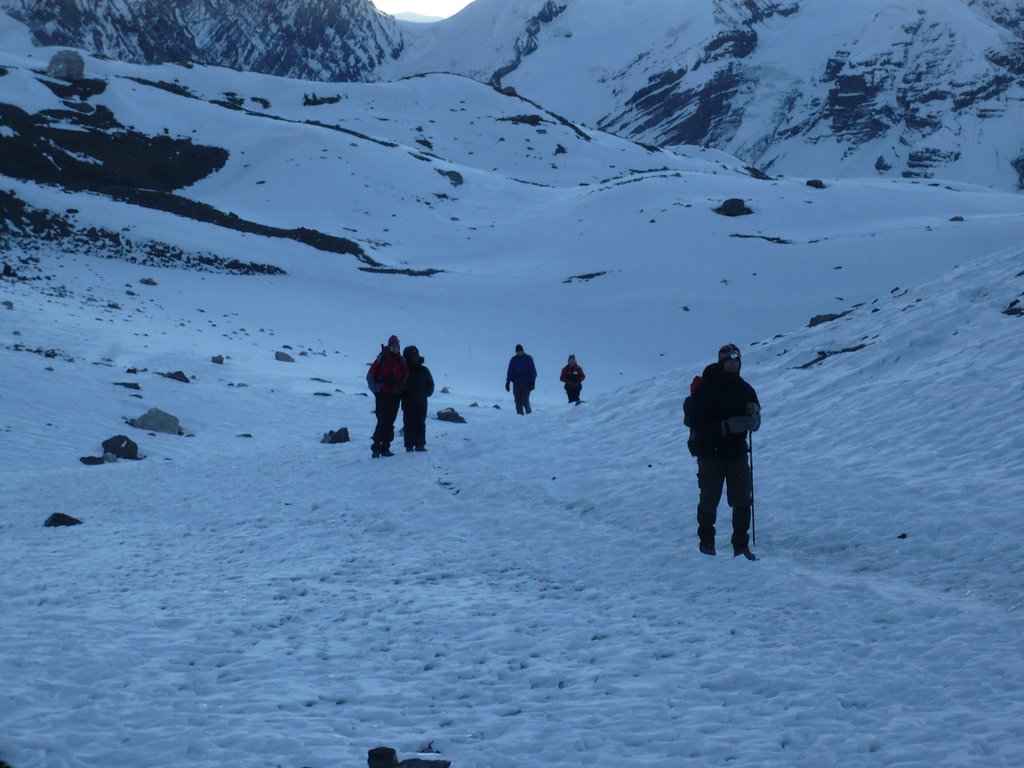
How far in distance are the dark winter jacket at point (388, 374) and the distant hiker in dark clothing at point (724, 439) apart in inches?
273

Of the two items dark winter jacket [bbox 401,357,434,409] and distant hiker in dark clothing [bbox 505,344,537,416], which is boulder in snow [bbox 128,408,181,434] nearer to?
dark winter jacket [bbox 401,357,434,409]

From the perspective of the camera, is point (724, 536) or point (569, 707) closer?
point (569, 707)

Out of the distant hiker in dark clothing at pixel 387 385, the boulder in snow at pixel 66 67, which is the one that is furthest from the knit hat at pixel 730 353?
the boulder in snow at pixel 66 67

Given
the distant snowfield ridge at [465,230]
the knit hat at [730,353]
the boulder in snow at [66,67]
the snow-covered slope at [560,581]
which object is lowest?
the snow-covered slope at [560,581]

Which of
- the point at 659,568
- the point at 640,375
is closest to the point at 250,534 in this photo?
the point at 659,568

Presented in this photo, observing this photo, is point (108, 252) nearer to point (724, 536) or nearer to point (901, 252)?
point (901, 252)

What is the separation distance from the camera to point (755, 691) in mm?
5938

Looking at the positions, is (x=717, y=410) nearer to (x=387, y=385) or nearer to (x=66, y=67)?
(x=387, y=385)

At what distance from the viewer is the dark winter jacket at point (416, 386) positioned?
602 inches

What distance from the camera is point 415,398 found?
1549cm

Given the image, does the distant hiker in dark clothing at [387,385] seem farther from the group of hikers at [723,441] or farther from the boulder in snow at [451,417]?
the group of hikers at [723,441]

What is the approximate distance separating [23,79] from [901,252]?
56659 millimetres

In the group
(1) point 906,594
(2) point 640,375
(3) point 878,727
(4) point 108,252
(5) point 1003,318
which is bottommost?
(3) point 878,727

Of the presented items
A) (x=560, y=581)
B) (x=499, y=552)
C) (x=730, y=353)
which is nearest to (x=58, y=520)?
(x=499, y=552)
